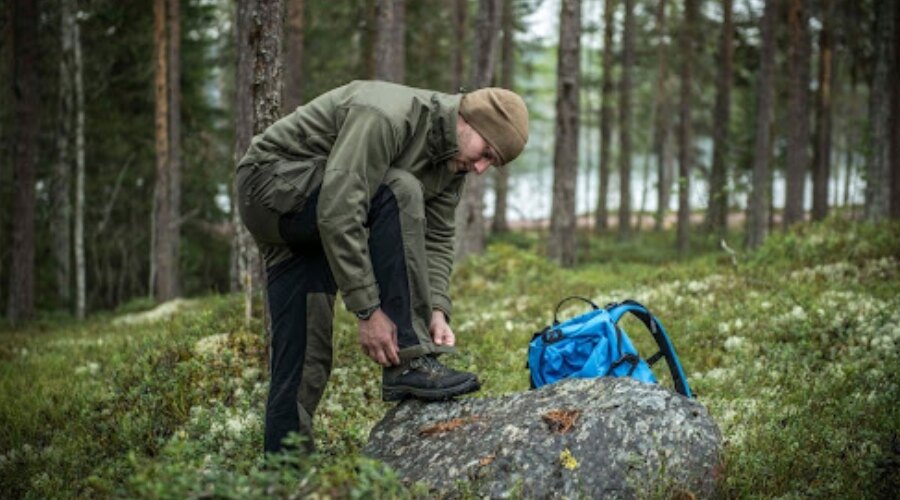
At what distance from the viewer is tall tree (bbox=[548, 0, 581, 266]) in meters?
17.8

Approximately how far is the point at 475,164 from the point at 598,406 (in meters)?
1.48

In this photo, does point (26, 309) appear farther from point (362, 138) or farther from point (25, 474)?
point (362, 138)

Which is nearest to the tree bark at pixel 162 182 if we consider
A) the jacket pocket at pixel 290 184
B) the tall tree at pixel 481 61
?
the tall tree at pixel 481 61

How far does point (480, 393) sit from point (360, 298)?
9.74 ft

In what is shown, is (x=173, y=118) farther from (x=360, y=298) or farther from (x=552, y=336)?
(x=360, y=298)

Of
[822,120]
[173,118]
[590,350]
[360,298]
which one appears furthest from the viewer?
[822,120]

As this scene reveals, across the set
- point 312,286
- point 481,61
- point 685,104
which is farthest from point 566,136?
point 312,286

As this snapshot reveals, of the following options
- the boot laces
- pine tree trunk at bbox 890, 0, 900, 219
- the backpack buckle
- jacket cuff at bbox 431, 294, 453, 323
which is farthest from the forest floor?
pine tree trunk at bbox 890, 0, 900, 219

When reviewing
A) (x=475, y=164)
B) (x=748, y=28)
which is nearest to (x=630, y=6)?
(x=748, y=28)

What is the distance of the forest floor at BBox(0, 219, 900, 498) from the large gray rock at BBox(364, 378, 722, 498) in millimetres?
282

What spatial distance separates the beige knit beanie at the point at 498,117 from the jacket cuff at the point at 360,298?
1.01 meters

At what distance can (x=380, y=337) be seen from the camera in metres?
4.42

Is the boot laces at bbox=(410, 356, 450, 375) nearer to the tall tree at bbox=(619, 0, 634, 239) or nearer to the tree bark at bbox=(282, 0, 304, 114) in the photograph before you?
the tree bark at bbox=(282, 0, 304, 114)

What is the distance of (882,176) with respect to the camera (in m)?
22.3
